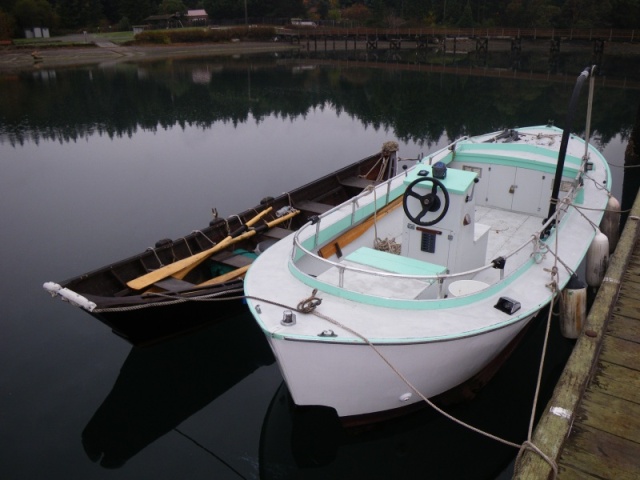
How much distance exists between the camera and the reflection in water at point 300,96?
31.6 metres

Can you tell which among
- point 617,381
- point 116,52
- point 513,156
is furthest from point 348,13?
point 617,381

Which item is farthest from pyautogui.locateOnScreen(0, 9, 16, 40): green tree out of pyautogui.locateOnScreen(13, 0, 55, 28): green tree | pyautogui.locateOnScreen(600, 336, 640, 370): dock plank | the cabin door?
pyautogui.locateOnScreen(600, 336, 640, 370): dock plank

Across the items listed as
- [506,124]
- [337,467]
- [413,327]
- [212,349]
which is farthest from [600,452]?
[506,124]

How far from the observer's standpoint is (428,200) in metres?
7.89

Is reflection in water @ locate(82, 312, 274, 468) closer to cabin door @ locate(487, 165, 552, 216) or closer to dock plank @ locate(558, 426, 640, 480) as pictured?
dock plank @ locate(558, 426, 640, 480)

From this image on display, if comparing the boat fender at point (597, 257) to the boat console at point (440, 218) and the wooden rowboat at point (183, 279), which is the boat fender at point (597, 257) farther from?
the wooden rowboat at point (183, 279)

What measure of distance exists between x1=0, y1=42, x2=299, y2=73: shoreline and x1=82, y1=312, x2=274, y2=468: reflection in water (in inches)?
2175

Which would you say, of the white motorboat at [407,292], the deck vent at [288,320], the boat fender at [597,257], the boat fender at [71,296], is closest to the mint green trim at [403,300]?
the white motorboat at [407,292]

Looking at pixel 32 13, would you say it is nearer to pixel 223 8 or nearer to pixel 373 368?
pixel 223 8

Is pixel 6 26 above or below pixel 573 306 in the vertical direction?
above

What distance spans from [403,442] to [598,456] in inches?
129

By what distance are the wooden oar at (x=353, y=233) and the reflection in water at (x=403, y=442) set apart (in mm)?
2887

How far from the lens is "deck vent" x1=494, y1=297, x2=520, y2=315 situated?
6.89m

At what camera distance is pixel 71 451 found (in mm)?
7840
